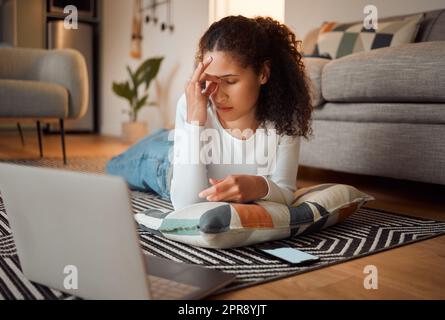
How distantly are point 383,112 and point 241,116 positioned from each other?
0.65 m

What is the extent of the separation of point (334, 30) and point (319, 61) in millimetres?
473

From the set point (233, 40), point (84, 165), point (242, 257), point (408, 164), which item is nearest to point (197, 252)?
point (242, 257)

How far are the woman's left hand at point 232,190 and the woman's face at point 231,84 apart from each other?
0.57ft

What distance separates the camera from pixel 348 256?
3.10ft

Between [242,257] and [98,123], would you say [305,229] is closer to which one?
[242,257]

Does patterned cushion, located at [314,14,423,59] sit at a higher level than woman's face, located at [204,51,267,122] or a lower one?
higher

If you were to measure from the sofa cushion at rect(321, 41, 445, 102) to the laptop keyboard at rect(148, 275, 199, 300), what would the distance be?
104cm

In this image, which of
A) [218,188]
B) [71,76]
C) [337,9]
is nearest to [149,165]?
[218,188]

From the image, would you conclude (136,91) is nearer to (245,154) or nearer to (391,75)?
(391,75)

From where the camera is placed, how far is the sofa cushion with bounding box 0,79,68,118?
7.14ft

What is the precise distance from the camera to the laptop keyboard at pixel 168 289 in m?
0.68

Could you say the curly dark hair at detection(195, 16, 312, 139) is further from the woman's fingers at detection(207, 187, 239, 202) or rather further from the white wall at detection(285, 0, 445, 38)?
the white wall at detection(285, 0, 445, 38)

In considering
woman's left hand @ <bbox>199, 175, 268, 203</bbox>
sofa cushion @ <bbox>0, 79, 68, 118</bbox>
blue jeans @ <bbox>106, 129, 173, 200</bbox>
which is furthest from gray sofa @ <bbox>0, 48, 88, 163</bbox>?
woman's left hand @ <bbox>199, 175, 268, 203</bbox>

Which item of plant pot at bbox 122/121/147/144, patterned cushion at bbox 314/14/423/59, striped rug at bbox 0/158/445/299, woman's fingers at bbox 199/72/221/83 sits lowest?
plant pot at bbox 122/121/147/144
